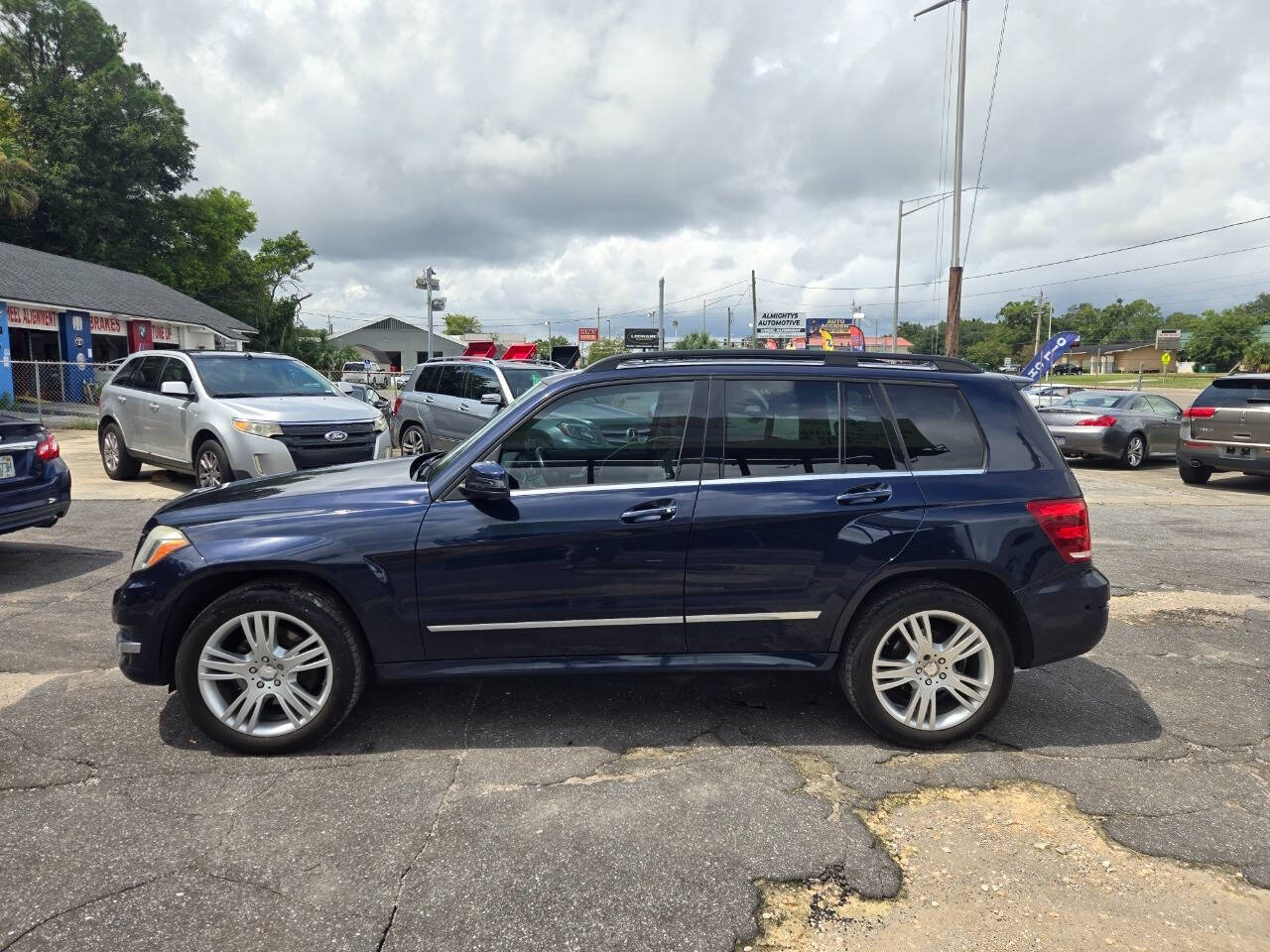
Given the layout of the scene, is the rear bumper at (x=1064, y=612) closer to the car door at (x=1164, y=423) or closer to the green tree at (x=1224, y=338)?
the car door at (x=1164, y=423)

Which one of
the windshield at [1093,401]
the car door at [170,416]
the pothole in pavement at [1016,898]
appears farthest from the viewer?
the windshield at [1093,401]

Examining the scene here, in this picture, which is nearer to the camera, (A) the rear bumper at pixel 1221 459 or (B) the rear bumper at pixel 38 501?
(B) the rear bumper at pixel 38 501

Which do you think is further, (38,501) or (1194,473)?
(1194,473)

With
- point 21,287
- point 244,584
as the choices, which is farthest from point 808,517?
point 21,287

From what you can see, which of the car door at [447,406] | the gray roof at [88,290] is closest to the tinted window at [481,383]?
the car door at [447,406]

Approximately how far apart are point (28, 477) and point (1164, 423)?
57.2 feet

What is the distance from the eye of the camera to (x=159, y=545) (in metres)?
3.41

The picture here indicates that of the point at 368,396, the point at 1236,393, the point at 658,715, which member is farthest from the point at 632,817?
the point at 368,396

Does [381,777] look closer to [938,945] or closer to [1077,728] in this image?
[938,945]

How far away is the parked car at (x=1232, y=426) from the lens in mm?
11203

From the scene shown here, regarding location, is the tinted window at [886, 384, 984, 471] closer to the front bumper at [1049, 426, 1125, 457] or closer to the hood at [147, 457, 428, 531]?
the hood at [147, 457, 428, 531]

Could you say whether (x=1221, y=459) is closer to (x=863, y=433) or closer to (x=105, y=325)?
(x=863, y=433)

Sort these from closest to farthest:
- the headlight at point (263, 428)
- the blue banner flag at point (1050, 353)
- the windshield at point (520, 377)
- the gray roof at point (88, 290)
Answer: the headlight at point (263, 428), the windshield at point (520, 377), the blue banner flag at point (1050, 353), the gray roof at point (88, 290)

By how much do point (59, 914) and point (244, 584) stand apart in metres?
1.32
